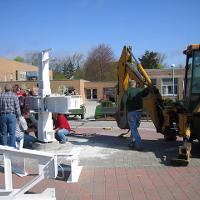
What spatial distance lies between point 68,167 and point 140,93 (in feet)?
10.7

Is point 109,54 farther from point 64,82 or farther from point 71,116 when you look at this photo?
point 71,116

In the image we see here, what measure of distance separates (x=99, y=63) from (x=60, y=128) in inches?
2492

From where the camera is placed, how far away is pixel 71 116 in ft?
74.9

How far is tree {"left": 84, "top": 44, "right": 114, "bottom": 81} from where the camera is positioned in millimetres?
74250

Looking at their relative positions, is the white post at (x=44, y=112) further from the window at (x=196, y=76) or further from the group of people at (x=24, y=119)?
the window at (x=196, y=76)

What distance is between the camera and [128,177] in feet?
25.1

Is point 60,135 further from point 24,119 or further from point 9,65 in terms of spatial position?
point 9,65

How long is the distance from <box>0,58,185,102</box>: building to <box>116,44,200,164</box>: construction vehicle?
3726cm

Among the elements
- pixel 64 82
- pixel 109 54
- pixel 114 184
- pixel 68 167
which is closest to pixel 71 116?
pixel 68 167

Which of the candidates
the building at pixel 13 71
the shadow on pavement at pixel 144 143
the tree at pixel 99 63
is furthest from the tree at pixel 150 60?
the shadow on pavement at pixel 144 143

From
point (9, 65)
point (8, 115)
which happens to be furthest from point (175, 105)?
point (9, 65)

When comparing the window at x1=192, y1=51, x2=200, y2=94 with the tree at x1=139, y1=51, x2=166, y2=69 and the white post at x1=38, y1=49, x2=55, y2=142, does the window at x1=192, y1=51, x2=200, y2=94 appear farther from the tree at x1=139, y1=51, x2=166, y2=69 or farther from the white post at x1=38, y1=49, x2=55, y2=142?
the tree at x1=139, y1=51, x2=166, y2=69

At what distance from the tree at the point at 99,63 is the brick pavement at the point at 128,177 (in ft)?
207

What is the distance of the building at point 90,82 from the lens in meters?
54.1
